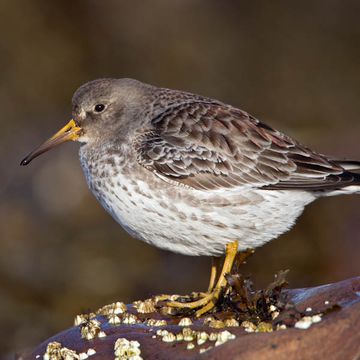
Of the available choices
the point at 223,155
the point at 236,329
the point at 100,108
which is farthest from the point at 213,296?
the point at 100,108

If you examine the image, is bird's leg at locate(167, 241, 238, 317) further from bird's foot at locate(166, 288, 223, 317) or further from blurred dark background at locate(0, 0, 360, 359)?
blurred dark background at locate(0, 0, 360, 359)

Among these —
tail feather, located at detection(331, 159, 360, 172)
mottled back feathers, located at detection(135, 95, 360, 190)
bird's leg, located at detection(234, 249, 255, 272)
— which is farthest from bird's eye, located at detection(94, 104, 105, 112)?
tail feather, located at detection(331, 159, 360, 172)

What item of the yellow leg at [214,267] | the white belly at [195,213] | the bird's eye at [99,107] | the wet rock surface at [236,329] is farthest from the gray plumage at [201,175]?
the wet rock surface at [236,329]

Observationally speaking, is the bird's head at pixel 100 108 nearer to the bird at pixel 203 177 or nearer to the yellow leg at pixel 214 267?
the bird at pixel 203 177

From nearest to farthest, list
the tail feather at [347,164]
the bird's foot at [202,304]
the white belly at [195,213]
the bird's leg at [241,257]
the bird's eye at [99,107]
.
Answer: the bird's foot at [202,304] → the white belly at [195,213] → the bird's leg at [241,257] → the tail feather at [347,164] → the bird's eye at [99,107]

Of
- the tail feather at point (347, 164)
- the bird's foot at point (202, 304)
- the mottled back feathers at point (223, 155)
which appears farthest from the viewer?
the tail feather at point (347, 164)

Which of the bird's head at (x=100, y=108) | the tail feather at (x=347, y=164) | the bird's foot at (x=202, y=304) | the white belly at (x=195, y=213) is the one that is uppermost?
the bird's head at (x=100, y=108)

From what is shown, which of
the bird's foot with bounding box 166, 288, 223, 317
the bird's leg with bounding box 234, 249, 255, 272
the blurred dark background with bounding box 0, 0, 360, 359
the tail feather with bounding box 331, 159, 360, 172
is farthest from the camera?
the blurred dark background with bounding box 0, 0, 360, 359
